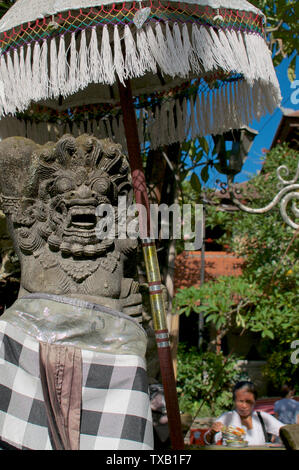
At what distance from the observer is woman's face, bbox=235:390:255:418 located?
2.69m

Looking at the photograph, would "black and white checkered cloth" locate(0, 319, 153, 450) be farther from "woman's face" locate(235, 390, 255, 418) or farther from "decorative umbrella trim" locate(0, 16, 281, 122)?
"woman's face" locate(235, 390, 255, 418)

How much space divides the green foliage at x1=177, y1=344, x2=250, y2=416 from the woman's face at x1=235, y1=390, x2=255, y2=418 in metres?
2.55

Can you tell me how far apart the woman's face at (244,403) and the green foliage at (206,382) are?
100 inches

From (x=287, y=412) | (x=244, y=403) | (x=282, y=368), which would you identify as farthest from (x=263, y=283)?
(x=244, y=403)

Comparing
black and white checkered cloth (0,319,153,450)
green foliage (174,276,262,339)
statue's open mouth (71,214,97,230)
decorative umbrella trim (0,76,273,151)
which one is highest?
decorative umbrella trim (0,76,273,151)

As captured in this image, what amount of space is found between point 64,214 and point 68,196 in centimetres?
8

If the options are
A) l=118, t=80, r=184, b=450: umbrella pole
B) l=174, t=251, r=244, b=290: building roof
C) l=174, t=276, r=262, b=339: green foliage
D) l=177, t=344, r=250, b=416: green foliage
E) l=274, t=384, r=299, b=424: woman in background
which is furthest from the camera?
l=174, t=251, r=244, b=290: building roof

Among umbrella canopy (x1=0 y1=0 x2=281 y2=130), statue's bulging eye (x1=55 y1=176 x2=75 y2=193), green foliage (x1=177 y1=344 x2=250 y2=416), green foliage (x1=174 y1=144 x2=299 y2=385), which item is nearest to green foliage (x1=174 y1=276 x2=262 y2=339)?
green foliage (x1=174 y1=144 x2=299 y2=385)

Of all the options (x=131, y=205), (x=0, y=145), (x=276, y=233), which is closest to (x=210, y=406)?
(x=276, y=233)

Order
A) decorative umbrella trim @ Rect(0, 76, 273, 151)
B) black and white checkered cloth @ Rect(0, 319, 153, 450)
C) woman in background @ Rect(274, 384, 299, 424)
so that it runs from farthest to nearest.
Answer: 1. woman in background @ Rect(274, 384, 299, 424)
2. decorative umbrella trim @ Rect(0, 76, 273, 151)
3. black and white checkered cloth @ Rect(0, 319, 153, 450)

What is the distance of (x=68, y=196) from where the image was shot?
5.85 ft

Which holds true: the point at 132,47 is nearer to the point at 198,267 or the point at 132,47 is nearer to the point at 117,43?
the point at 117,43

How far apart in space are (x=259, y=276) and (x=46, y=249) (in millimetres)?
3584

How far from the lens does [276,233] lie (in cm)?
497
